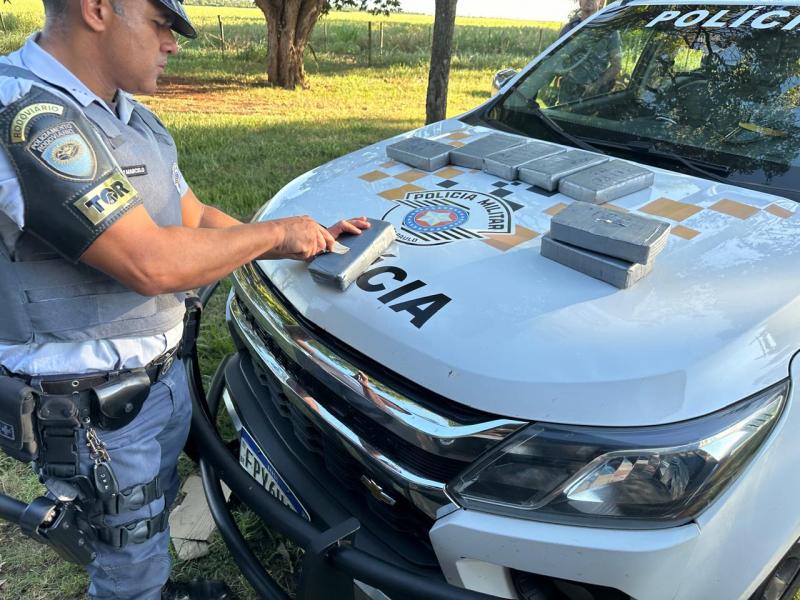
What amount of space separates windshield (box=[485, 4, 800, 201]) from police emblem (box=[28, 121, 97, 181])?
72.1 inches

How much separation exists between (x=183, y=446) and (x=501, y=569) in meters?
1.09

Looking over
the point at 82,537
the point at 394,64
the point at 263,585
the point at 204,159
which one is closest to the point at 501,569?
the point at 263,585

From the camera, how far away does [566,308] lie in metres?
1.53

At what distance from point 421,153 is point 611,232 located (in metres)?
0.98

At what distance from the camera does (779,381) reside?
1411 mm

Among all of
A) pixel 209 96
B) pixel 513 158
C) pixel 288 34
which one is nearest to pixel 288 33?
pixel 288 34

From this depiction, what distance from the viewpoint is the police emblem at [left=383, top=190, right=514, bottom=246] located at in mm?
1894

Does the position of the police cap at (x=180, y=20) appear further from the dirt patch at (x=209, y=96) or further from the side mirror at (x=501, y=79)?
the dirt patch at (x=209, y=96)

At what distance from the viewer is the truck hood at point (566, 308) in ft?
4.44

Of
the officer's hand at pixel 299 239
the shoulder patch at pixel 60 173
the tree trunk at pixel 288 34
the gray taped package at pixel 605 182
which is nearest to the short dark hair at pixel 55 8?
the shoulder patch at pixel 60 173

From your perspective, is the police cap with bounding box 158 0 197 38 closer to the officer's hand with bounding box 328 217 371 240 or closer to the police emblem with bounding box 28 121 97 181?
the police emblem with bounding box 28 121 97 181

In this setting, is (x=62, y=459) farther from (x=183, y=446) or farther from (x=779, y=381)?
(x=779, y=381)

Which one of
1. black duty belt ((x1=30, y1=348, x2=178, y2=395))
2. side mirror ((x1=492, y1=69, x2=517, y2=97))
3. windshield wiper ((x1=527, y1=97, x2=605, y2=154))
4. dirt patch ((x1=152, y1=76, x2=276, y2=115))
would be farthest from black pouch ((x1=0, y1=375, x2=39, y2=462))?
dirt patch ((x1=152, y1=76, x2=276, y2=115))

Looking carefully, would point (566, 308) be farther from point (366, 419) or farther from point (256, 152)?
point (256, 152)
